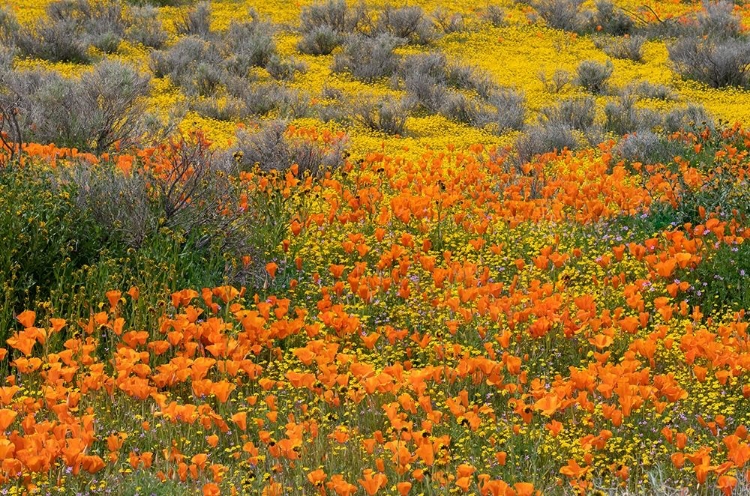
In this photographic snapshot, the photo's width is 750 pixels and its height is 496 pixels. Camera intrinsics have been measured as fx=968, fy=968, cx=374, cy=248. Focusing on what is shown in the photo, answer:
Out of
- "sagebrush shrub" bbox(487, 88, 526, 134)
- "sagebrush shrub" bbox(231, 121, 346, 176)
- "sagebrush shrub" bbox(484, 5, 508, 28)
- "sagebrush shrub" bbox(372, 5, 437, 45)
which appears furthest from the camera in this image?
"sagebrush shrub" bbox(484, 5, 508, 28)

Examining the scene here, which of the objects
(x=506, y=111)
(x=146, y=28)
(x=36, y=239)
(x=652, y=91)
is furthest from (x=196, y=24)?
(x=36, y=239)

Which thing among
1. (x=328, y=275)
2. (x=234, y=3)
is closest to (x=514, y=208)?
(x=328, y=275)

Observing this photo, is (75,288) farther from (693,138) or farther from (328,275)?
(693,138)

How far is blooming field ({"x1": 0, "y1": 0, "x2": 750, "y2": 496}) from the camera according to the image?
3.55 meters

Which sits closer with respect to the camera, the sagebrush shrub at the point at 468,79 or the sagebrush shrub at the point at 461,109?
the sagebrush shrub at the point at 461,109

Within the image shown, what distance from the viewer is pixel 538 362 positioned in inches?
190

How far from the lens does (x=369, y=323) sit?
17.8ft

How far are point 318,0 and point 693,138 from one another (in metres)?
11.2

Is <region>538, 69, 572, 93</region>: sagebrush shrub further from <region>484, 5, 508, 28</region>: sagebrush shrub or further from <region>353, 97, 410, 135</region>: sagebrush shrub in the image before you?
<region>484, 5, 508, 28</region>: sagebrush shrub

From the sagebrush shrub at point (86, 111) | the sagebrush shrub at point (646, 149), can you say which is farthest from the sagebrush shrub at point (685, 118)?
the sagebrush shrub at point (86, 111)

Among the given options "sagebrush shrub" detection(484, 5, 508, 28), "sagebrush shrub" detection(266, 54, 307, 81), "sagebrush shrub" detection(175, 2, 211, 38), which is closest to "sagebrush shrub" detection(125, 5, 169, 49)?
"sagebrush shrub" detection(175, 2, 211, 38)

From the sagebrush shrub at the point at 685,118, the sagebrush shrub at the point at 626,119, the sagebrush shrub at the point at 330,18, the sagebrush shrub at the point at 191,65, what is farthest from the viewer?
the sagebrush shrub at the point at 330,18

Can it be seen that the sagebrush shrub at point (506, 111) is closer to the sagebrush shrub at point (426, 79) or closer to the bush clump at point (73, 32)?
the sagebrush shrub at point (426, 79)

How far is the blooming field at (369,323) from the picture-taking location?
11.6 ft
